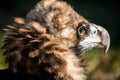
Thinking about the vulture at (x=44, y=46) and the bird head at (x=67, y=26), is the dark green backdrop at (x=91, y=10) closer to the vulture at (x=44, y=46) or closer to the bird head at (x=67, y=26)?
the bird head at (x=67, y=26)

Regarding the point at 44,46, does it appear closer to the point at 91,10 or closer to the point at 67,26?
the point at 67,26

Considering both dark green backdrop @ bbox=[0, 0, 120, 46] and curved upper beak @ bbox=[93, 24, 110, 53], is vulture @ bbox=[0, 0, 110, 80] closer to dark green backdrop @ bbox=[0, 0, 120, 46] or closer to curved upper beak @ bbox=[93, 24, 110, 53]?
curved upper beak @ bbox=[93, 24, 110, 53]

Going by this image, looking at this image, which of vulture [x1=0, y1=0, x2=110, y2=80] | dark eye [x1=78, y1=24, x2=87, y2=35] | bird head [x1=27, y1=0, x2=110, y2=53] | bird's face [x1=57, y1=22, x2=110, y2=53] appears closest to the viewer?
vulture [x1=0, y1=0, x2=110, y2=80]

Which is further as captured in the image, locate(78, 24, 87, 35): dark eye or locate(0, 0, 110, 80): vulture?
locate(78, 24, 87, 35): dark eye

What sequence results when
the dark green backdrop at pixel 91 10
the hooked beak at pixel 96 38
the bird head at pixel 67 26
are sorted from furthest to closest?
1. the dark green backdrop at pixel 91 10
2. the hooked beak at pixel 96 38
3. the bird head at pixel 67 26

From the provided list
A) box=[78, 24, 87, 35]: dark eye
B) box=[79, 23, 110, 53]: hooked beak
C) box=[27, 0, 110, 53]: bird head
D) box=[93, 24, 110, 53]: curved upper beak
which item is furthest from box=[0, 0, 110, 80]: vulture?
box=[93, 24, 110, 53]: curved upper beak

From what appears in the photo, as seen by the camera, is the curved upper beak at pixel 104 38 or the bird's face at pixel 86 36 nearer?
the bird's face at pixel 86 36

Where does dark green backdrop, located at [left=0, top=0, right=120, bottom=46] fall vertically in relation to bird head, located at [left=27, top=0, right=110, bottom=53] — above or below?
above

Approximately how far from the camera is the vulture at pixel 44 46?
217 inches

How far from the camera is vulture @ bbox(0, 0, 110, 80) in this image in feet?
18.1

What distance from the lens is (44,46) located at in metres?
5.54

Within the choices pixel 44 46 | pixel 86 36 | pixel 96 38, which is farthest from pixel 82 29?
pixel 44 46

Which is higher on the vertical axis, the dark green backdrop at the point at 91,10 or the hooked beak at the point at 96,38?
the dark green backdrop at the point at 91,10

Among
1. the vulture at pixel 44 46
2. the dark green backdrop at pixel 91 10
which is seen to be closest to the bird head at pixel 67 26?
the vulture at pixel 44 46
